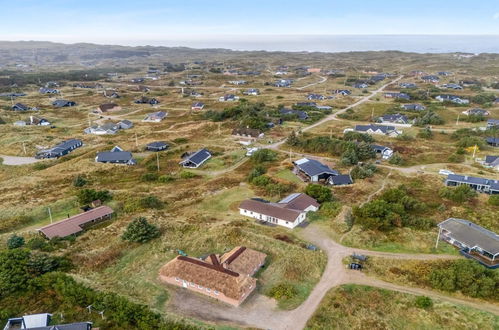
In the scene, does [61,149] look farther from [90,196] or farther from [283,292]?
[283,292]

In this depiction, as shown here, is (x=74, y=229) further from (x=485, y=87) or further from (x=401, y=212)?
(x=485, y=87)

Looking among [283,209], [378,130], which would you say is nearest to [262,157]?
[283,209]

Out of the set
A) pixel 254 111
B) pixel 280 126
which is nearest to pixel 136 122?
pixel 254 111

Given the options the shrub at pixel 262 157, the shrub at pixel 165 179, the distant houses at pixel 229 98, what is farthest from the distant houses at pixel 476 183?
the distant houses at pixel 229 98

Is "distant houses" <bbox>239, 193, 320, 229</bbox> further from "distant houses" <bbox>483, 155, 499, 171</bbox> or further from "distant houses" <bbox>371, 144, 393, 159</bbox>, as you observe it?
"distant houses" <bbox>483, 155, 499, 171</bbox>

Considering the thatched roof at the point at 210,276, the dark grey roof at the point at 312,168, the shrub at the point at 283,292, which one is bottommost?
→ the shrub at the point at 283,292

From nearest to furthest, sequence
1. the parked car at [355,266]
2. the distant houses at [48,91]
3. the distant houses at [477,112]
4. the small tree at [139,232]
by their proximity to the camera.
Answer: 1. the parked car at [355,266]
2. the small tree at [139,232]
3. the distant houses at [477,112]
4. the distant houses at [48,91]

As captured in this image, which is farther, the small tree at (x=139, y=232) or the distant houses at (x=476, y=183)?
the distant houses at (x=476, y=183)

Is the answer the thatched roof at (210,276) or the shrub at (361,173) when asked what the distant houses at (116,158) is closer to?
the thatched roof at (210,276)
